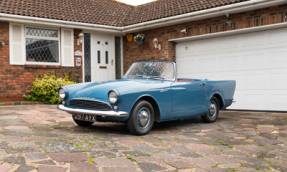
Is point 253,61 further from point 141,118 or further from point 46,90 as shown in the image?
point 46,90

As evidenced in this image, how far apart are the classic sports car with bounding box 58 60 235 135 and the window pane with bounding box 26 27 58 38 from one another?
6103 millimetres

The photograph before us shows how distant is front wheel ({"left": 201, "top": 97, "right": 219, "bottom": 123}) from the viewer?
6.32 m

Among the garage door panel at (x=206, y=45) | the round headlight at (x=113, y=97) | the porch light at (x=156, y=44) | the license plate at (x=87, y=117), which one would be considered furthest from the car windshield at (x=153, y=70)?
the porch light at (x=156, y=44)

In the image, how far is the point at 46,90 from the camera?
9953mm

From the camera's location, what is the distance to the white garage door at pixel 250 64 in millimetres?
8289

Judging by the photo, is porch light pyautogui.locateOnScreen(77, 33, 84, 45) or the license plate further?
porch light pyautogui.locateOnScreen(77, 33, 84, 45)

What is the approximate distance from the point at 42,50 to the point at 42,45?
7.4 inches

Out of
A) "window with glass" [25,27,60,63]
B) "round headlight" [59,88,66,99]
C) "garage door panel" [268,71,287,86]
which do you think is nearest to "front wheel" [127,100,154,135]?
"round headlight" [59,88,66,99]

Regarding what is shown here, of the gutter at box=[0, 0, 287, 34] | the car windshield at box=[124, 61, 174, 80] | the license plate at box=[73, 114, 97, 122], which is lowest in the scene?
the license plate at box=[73, 114, 97, 122]

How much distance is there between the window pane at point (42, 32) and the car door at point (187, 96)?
7.13 m

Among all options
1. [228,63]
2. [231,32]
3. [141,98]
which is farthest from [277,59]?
[141,98]

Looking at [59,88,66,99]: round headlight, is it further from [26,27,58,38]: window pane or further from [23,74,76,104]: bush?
[26,27,58,38]: window pane

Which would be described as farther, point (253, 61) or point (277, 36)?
point (253, 61)

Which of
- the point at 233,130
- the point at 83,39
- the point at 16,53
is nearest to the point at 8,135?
the point at 233,130
